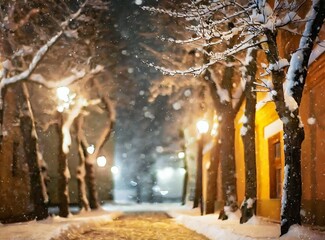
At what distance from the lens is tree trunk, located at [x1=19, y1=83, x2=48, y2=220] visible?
18.9 meters

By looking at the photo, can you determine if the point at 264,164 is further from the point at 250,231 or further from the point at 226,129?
the point at 250,231

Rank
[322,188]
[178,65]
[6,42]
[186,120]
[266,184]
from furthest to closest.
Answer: [186,120] → [178,65] → [266,184] → [6,42] → [322,188]

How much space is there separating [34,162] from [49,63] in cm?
688

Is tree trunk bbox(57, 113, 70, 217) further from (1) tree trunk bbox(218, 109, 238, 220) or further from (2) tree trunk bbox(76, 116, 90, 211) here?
(1) tree trunk bbox(218, 109, 238, 220)

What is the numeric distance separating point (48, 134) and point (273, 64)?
2810 centimetres

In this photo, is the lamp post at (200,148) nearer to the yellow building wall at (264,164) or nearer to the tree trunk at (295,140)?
the yellow building wall at (264,164)

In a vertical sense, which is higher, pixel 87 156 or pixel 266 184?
pixel 87 156

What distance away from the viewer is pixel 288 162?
1072cm

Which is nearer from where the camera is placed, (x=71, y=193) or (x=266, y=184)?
(x=266, y=184)

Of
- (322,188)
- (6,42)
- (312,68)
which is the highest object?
(6,42)

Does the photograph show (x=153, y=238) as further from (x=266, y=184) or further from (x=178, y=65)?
(x=178, y=65)

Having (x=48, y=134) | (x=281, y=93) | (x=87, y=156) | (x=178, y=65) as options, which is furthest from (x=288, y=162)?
(x=48, y=134)

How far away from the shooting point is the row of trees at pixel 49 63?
1594 cm

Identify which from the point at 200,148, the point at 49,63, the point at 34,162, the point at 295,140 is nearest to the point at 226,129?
the point at 34,162
